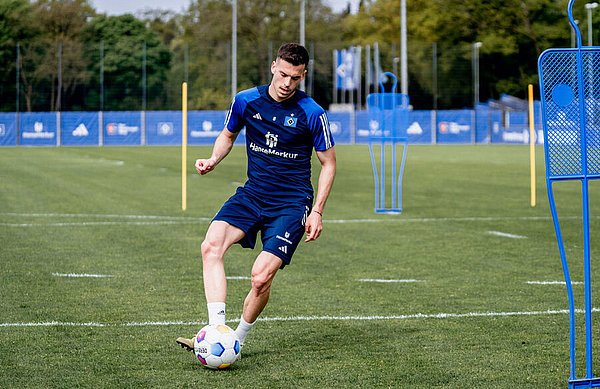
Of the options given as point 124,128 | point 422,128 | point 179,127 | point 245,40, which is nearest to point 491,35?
point 245,40

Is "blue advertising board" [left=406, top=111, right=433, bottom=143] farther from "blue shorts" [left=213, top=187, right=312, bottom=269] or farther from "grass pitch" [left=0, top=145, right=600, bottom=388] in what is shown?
"blue shorts" [left=213, top=187, right=312, bottom=269]

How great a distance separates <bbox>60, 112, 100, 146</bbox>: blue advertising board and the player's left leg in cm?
4907

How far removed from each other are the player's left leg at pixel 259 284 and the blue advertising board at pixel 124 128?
4924cm

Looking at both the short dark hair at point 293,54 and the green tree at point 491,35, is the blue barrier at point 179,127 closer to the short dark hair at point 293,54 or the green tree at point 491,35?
the green tree at point 491,35

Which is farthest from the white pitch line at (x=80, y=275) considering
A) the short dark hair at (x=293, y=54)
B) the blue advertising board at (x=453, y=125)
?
the blue advertising board at (x=453, y=125)

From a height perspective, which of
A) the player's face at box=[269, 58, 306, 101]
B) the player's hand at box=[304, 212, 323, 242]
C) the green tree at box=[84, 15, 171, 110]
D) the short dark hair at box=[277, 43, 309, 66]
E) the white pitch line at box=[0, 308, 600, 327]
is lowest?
the white pitch line at box=[0, 308, 600, 327]

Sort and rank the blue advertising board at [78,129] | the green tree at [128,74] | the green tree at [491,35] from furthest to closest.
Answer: the green tree at [491,35] < the green tree at [128,74] < the blue advertising board at [78,129]

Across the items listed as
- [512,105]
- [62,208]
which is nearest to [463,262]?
[62,208]

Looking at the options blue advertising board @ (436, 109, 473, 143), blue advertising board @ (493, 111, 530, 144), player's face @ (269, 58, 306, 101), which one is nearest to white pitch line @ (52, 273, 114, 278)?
player's face @ (269, 58, 306, 101)

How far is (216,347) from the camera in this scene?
581 cm

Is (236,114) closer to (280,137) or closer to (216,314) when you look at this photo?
(280,137)

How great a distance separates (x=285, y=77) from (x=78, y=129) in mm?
49487

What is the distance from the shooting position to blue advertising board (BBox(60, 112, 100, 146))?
2116 inches

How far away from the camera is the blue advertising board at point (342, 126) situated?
2237 inches
